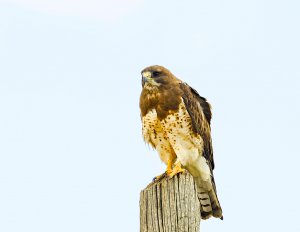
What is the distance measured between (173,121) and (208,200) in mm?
1199

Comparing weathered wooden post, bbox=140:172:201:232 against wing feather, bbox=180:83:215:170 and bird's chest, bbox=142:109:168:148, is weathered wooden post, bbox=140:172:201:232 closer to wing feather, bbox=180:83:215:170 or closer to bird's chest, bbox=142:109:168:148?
bird's chest, bbox=142:109:168:148

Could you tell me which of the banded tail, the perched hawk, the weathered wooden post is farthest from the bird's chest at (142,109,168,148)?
the weathered wooden post

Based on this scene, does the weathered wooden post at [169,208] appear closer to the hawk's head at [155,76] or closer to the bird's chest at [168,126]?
the bird's chest at [168,126]

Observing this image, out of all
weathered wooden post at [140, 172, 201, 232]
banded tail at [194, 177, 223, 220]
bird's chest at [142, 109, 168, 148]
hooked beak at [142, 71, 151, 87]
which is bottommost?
weathered wooden post at [140, 172, 201, 232]

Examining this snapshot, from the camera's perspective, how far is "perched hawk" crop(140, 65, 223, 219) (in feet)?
22.6

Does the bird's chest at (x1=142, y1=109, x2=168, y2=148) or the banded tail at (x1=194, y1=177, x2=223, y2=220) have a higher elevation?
the bird's chest at (x1=142, y1=109, x2=168, y2=148)

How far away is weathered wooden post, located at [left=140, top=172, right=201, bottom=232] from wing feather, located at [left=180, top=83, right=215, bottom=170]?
8.86ft

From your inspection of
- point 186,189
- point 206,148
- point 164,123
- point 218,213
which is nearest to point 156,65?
point 164,123

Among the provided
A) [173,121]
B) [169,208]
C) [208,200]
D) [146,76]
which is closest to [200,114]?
[173,121]

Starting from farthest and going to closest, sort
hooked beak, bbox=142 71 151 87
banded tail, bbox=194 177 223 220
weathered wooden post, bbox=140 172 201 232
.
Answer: banded tail, bbox=194 177 223 220, hooked beak, bbox=142 71 151 87, weathered wooden post, bbox=140 172 201 232

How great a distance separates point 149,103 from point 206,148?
1.07 m

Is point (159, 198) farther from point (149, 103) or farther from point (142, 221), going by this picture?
point (149, 103)

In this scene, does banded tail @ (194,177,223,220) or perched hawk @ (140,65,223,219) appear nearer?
perched hawk @ (140,65,223,219)

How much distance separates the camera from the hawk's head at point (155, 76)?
6.89 meters
